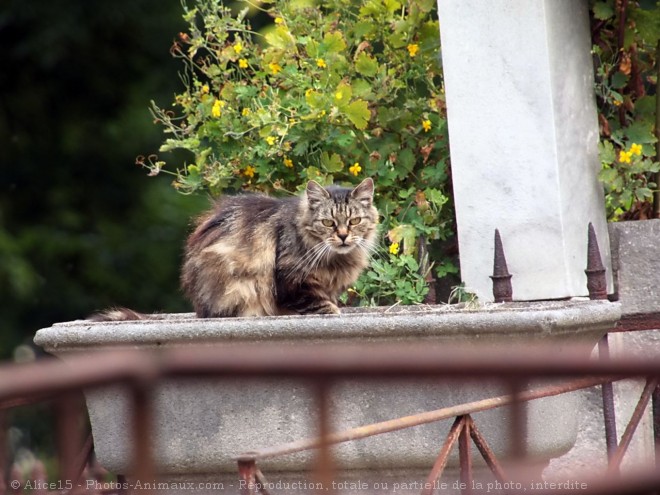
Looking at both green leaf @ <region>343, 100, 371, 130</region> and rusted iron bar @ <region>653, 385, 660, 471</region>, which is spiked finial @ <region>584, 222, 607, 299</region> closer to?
rusted iron bar @ <region>653, 385, 660, 471</region>

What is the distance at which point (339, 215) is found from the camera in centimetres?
423

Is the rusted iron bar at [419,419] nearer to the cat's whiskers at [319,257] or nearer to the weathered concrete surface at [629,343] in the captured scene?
the weathered concrete surface at [629,343]

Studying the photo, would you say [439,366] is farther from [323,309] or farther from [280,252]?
[280,252]

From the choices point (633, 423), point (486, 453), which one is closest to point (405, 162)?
point (633, 423)

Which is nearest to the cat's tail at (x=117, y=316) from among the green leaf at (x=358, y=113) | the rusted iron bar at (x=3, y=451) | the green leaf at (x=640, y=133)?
the green leaf at (x=358, y=113)

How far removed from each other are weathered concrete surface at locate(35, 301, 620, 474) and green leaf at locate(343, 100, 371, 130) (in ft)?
4.22

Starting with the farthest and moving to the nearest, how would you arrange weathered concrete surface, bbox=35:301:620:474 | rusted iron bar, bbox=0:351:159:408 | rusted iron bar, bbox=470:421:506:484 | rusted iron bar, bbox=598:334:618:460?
rusted iron bar, bbox=598:334:618:460
weathered concrete surface, bbox=35:301:620:474
rusted iron bar, bbox=470:421:506:484
rusted iron bar, bbox=0:351:159:408

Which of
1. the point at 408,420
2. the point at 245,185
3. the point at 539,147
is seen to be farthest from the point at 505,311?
the point at 245,185

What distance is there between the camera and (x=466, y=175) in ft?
13.1

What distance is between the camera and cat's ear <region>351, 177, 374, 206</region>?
4.23 metres

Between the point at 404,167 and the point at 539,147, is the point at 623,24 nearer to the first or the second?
the point at 539,147

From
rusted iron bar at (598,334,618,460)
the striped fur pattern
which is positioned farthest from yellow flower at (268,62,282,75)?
rusted iron bar at (598,334,618,460)

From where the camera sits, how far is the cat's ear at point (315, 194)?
427 centimetres

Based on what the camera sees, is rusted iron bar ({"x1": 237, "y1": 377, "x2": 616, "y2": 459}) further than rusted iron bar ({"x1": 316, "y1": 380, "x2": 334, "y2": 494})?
Yes
